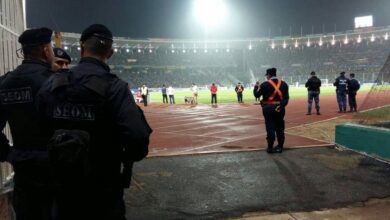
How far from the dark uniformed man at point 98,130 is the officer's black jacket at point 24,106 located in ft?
1.78

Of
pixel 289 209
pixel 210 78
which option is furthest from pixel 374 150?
pixel 210 78

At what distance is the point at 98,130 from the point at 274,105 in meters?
6.08

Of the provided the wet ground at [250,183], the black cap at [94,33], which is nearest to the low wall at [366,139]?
the wet ground at [250,183]

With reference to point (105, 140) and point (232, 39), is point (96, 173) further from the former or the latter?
point (232, 39)

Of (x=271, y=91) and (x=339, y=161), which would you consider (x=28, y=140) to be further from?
(x=271, y=91)

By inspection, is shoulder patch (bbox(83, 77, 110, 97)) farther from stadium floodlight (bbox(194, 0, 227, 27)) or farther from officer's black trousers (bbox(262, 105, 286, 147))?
stadium floodlight (bbox(194, 0, 227, 27))

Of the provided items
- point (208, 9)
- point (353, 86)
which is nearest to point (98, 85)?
point (353, 86)

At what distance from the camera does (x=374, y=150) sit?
7039mm

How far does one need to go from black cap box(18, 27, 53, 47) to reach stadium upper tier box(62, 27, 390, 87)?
6529 centimetres

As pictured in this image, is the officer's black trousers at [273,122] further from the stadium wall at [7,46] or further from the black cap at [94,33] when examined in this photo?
the black cap at [94,33]

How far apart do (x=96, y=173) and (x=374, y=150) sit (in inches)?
252

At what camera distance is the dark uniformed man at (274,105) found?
784 centimetres

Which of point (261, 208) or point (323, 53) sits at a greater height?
point (323, 53)

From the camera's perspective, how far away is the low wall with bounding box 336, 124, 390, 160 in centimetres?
677
